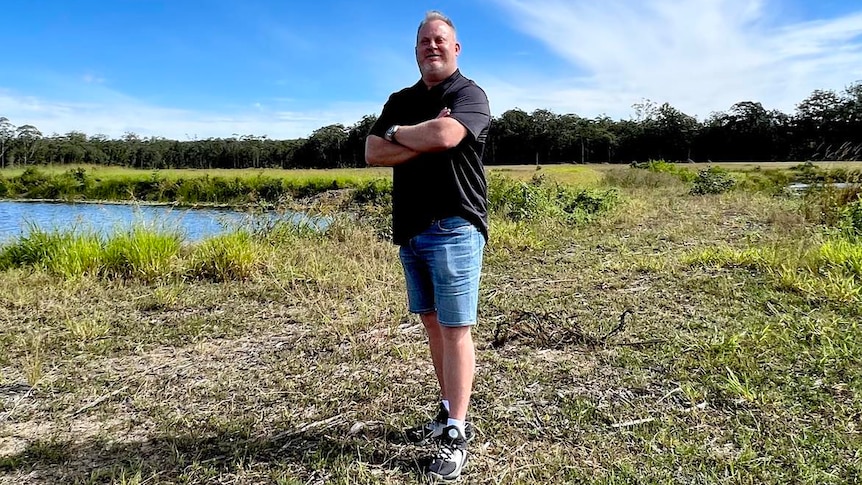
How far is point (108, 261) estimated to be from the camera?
5.15 metres

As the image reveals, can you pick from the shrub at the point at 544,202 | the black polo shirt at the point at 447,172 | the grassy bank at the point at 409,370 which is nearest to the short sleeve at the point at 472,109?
the black polo shirt at the point at 447,172

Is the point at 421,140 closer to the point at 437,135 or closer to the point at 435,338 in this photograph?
the point at 437,135

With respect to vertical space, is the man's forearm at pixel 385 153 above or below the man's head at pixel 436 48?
below

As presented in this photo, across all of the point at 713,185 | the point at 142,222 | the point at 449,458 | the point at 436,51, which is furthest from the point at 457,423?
the point at 713,185

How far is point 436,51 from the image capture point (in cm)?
185

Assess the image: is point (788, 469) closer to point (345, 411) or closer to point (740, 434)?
point (740, 434)

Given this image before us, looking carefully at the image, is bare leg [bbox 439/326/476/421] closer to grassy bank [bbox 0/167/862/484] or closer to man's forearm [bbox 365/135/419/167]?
grassy bank [bbox 0/167/862/484]

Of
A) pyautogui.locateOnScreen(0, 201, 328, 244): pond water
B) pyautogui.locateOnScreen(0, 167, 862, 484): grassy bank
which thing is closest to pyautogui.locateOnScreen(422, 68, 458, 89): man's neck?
pyautogui.locateOnScreen(0, 167, 862, 484): grassy bank

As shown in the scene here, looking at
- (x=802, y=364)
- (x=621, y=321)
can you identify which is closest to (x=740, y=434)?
(x=802, y=364)

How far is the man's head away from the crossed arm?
16 cm

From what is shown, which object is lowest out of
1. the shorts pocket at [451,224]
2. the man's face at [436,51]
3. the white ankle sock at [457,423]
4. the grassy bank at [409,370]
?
the grassy bank at [409,370]

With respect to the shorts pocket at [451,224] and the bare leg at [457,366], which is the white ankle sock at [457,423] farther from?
the shorts pocket at [451,224]

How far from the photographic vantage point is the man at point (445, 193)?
1.83m

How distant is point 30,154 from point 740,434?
57.8 metres
